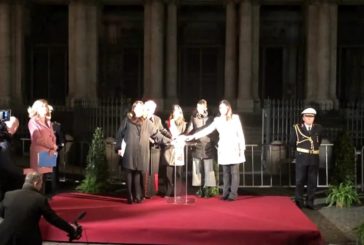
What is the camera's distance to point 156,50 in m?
22.4

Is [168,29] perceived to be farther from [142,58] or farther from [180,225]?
[180,225]

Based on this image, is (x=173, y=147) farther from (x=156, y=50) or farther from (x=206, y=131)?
A: (x=156, y=50)

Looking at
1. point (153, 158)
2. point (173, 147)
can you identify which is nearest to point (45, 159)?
point (153, 158)

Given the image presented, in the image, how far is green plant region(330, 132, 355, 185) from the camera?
11938mm

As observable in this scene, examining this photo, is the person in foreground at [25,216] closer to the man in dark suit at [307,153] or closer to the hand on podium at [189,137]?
the hand on podium at [189,137]

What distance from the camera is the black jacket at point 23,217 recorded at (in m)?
6.36

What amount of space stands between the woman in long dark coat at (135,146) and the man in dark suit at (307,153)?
2637 millimetres

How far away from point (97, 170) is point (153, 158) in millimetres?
1536

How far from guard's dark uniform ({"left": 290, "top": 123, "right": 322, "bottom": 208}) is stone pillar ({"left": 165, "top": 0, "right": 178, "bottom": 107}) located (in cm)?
1175

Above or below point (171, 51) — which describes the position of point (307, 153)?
below

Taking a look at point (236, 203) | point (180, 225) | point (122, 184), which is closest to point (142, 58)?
point (122, 184)

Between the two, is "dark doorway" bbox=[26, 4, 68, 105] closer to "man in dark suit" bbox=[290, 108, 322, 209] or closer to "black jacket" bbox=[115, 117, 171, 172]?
"black jacket" bbox=[115, 117, 171, 172]

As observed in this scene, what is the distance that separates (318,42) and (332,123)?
3717 mm

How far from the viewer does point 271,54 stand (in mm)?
24797
